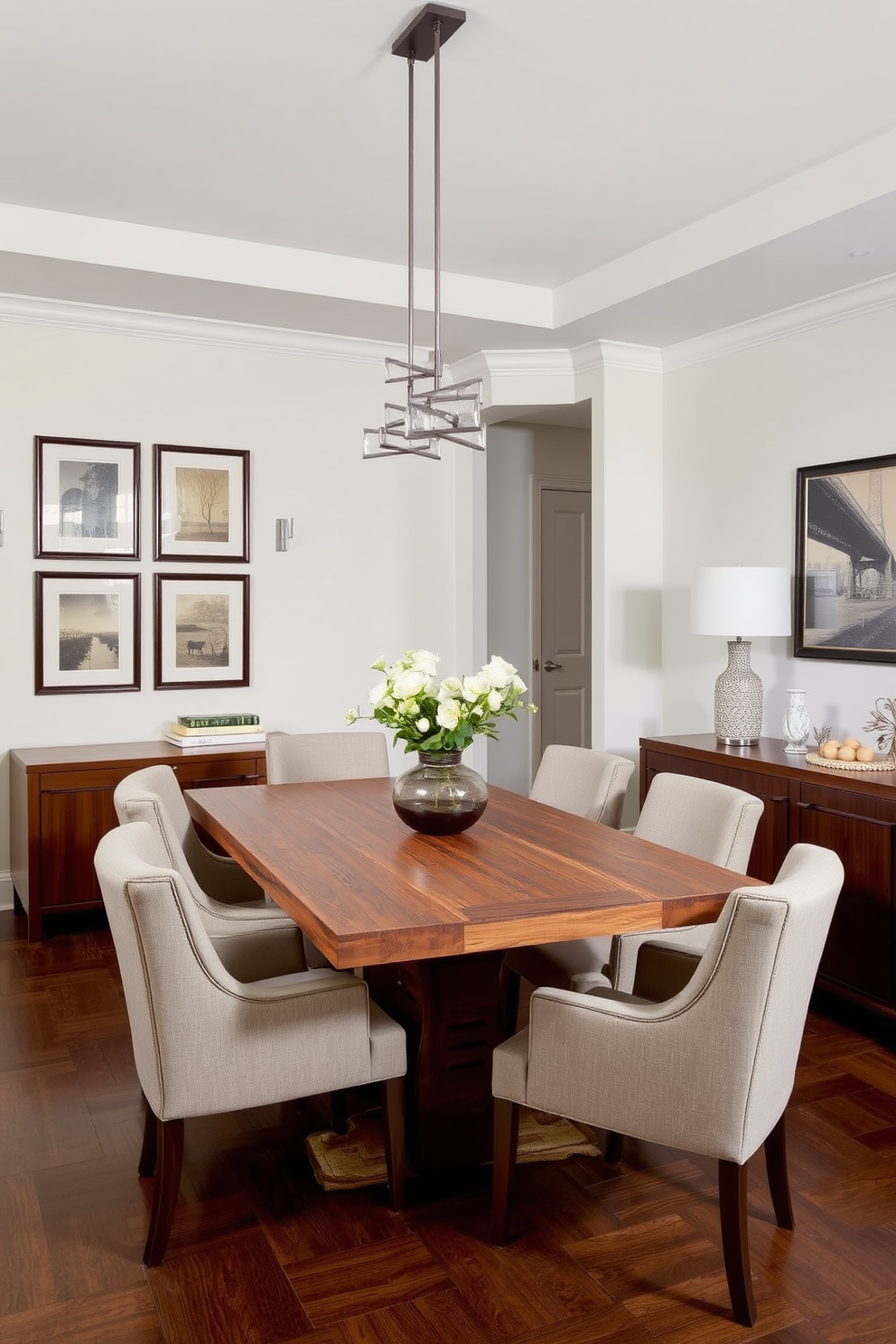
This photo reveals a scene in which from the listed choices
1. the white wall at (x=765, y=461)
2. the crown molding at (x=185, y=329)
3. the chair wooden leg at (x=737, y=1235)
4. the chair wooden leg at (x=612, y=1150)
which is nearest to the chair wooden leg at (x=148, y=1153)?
the chair wooden leg at (x=612, y=1150)

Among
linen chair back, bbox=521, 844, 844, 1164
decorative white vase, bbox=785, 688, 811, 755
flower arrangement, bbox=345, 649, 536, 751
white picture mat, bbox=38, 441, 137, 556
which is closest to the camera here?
Answer: linen chair back, bbox=521, 844, 844, 1164

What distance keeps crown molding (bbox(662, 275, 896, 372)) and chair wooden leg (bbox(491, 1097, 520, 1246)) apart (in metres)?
3.29

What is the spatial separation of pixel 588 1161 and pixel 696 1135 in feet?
2.35

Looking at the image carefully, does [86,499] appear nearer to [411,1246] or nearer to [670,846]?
[670,846]

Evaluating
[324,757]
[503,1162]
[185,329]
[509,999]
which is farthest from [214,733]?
[503,1162]

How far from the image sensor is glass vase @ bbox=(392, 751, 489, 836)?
2695 mm

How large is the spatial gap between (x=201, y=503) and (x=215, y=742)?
1.11 m

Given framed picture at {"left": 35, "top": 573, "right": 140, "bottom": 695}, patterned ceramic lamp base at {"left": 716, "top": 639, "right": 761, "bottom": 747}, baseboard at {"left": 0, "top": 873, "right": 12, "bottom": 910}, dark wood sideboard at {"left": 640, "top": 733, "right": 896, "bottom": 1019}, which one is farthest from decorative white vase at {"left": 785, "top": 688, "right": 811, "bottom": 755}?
baseboard at {"left": 0, "top": 873, "right": 12, "bottom": 910}

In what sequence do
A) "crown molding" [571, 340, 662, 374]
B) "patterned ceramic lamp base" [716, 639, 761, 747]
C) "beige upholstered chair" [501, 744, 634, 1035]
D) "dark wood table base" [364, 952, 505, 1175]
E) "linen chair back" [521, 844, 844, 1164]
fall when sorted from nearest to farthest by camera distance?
"linen chair back" [521, 844, 844, 1164]
"dark wood table base" [364, 952, 505, 1175]
"beige upholstered chair" [501, 744, 634, 1035]
"patterned ceramic lamp base" [716, 639, 761, 747]
"crown molding" [571, 340, 662, 374]

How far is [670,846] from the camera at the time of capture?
9.61ft

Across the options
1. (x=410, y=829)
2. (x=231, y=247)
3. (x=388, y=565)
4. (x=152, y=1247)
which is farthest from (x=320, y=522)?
(x=152, y=1247)

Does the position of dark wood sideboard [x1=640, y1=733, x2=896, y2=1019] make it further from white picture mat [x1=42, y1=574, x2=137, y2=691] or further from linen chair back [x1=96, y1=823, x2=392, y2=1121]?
white picture mat [x1=42, y1=574, x2=137, y2=691]

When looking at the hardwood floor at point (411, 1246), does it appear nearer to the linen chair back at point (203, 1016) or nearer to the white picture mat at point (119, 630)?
the linen chair back at point (203, 1016)

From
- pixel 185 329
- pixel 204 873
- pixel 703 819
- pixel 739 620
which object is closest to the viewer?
pixel 703 819
